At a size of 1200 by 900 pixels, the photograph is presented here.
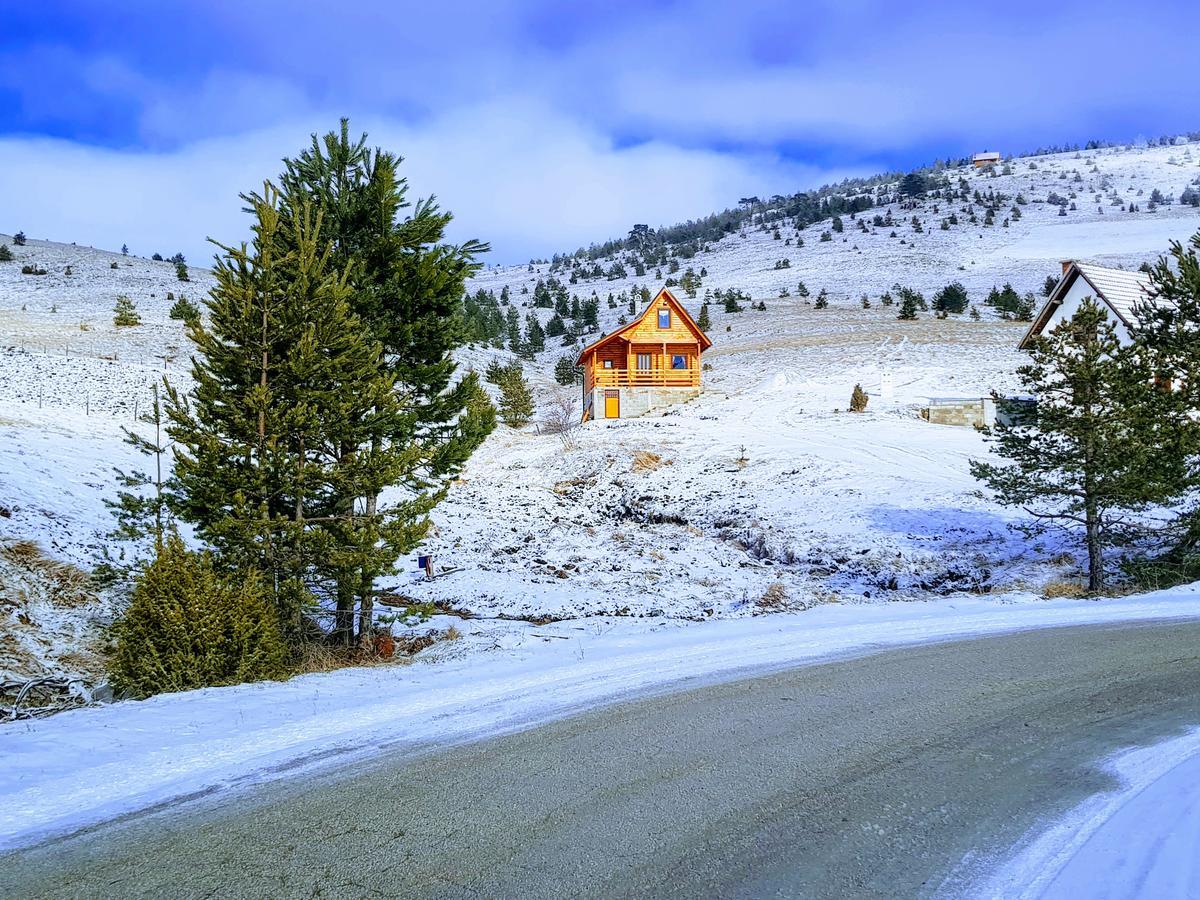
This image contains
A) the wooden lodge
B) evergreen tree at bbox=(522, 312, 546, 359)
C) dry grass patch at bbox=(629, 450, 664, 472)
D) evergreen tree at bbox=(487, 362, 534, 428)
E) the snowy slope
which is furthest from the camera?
the snowy slope

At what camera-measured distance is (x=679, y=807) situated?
486 centimetres

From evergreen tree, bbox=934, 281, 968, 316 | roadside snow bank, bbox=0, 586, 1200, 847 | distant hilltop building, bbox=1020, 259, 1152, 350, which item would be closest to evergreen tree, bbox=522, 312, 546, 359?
evergreen tree, bbox=934, 281, 968, 316

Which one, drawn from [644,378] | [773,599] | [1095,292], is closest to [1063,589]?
[773,599]

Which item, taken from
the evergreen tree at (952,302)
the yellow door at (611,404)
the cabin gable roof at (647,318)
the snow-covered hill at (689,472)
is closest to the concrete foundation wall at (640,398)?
the yellow door at (611,404)

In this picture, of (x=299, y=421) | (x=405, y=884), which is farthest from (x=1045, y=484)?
(x=405, y=884)

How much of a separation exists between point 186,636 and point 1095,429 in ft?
53.6

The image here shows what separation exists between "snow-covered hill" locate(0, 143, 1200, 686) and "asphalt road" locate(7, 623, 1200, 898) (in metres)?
8.28

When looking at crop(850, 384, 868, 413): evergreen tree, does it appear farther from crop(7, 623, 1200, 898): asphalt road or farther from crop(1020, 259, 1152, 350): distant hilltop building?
crop(7, 623, 1200, 898): asphalt road

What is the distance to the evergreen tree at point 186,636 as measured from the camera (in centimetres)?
823

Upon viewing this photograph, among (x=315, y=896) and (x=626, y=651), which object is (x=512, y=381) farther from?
(x=315, y=896)

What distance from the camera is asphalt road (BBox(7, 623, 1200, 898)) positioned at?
159 inches

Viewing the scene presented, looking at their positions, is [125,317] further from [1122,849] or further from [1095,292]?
[1122,849]

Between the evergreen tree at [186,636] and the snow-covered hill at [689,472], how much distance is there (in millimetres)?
6016

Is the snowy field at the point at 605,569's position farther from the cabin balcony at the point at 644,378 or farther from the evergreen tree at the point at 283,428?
the evergreen tree at the point at 283,428
